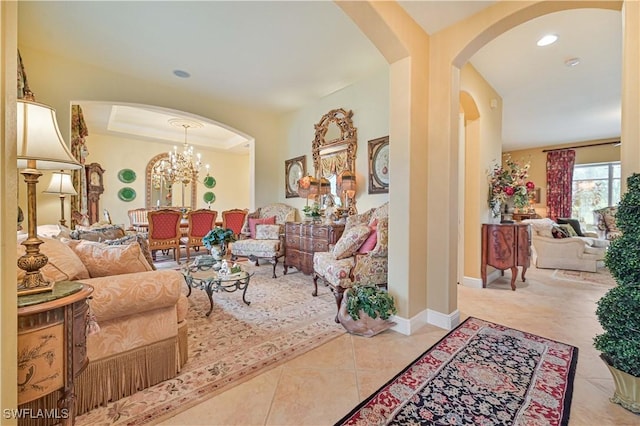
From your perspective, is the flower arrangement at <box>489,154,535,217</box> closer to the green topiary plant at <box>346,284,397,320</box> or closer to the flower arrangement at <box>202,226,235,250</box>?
the green topiary plant at <box>346,284,397,320</box>

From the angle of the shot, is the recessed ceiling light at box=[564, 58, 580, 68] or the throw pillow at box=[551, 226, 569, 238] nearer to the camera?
the recessed ceiling light at box=[564, 58, 580, 68]

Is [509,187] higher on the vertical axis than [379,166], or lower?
lower

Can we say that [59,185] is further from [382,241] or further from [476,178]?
[476,178]

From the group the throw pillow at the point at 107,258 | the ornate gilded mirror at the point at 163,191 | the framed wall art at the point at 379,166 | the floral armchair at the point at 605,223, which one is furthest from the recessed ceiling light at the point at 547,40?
the ornate gilded mirror at the point at 163,191

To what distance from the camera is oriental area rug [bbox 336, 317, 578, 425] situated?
143 cm

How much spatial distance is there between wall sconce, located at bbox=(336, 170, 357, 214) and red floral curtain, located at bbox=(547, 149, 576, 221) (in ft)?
22.9

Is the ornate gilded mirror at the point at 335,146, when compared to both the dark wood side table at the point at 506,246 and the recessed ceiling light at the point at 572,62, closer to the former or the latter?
the dark wood side table at the point at 506,246

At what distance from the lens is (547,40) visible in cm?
292

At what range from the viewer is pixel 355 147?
4297 mm

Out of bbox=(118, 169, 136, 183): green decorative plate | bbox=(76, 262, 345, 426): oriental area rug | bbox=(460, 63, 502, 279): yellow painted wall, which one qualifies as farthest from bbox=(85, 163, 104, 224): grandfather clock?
bbox=(460, 63, 502, 279): yellow painted wall

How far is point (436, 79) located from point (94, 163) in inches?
299

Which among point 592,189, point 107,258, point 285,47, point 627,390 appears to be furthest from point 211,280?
point 592,189

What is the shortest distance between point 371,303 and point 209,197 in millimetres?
7487

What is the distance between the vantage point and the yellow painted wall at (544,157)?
705cm
